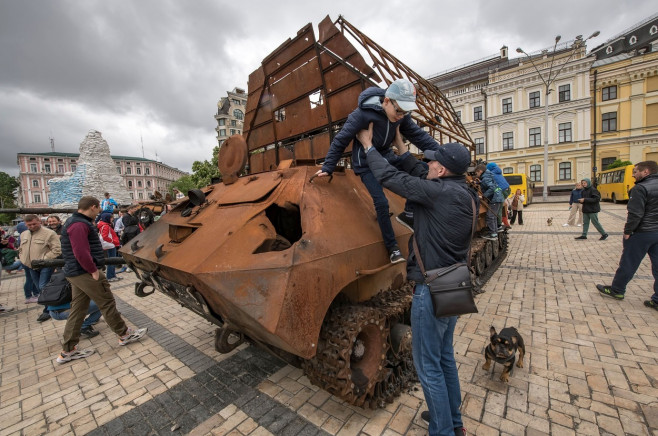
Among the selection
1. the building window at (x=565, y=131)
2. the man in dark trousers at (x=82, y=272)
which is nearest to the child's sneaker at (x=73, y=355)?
the man in dark trousers at (x=82, y=272)

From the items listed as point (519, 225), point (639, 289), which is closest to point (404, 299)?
point (639, 289)

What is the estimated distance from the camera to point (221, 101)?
60.7 m

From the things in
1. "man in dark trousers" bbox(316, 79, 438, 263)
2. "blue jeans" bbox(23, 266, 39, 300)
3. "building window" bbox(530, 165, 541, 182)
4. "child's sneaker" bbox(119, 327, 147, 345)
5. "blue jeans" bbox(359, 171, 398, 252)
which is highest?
"building window" bbox(530, 165, 541, 182)

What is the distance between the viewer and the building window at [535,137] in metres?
31.8

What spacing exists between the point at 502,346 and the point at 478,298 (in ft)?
8.05

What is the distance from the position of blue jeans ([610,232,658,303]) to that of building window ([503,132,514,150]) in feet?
110

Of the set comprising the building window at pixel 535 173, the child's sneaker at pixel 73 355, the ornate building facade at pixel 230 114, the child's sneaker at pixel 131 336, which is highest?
the ornate building facade at pixel 230 114

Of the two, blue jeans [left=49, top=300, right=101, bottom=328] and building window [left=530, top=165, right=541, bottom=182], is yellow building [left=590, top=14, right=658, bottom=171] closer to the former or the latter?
building window [left=530, top=165, right=541, bottom=182]

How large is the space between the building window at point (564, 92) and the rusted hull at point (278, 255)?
1467 inches

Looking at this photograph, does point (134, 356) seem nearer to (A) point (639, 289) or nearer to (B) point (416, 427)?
(B) point (416, 427)

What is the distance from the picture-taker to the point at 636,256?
4371 millimetres

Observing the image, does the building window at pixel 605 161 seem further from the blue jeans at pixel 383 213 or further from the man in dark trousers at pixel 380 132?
the blue jeans at pixel 383 213

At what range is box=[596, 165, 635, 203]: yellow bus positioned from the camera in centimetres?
1888

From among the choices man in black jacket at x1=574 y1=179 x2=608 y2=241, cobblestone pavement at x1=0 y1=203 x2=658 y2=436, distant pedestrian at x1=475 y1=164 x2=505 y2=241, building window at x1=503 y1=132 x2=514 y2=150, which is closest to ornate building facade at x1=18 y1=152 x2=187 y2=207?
building window at x1=503 y1=132 x2=514 y2=150
